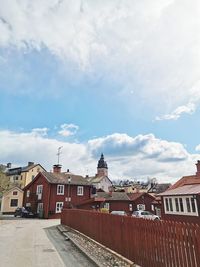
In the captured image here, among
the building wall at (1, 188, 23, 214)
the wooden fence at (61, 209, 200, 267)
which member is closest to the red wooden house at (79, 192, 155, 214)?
the building wall at (1, 188, 23, 214)

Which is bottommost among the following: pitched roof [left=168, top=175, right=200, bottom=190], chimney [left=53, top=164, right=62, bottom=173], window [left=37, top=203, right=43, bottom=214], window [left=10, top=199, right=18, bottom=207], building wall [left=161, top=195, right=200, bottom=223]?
building wall [left=161, top=195, right=200, bottom=223]

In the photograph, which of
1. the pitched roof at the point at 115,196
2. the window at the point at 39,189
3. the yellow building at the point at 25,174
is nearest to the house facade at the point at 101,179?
the yellow building at the point at 25,174

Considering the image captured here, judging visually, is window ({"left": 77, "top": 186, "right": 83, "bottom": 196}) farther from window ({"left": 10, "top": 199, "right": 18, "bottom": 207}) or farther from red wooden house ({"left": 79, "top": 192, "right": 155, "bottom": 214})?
window ({"left": 10, "top": 199, "right": 18, "bottom": 207})

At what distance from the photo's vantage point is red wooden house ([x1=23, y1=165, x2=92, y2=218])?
132 ft

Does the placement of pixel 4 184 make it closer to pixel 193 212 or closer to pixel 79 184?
pixel 79 184

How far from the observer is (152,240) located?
6430 mm

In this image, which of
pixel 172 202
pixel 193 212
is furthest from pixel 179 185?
pixel 193 212

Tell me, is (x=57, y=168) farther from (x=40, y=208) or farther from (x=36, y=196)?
(x=40, y=208)

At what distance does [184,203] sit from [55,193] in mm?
23605

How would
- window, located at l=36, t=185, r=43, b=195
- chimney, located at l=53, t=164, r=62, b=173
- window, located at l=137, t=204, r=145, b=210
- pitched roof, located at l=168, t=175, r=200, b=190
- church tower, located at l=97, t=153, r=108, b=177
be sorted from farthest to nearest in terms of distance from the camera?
church tower, located at l=97, t=153, r=108, b=177 → chimney, located at l=53, t=164, r=62, b=173 → window, located at l=137, t=204, r=145, b=210 → window, located at l=36, t=185, r=43, b=195 → pitched roof, located at l=168, t=175, r=200, b=190

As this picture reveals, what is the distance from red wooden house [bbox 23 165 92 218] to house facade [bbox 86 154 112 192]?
22.2 m

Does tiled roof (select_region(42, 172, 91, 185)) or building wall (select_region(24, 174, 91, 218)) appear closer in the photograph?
building wall (select_region(24, 174, 91, 218))

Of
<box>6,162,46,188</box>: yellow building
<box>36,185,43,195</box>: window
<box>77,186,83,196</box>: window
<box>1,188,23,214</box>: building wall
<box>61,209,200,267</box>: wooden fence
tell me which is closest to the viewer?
<box>61,209,200,267</box>: wooden fence

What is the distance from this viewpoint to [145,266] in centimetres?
675
